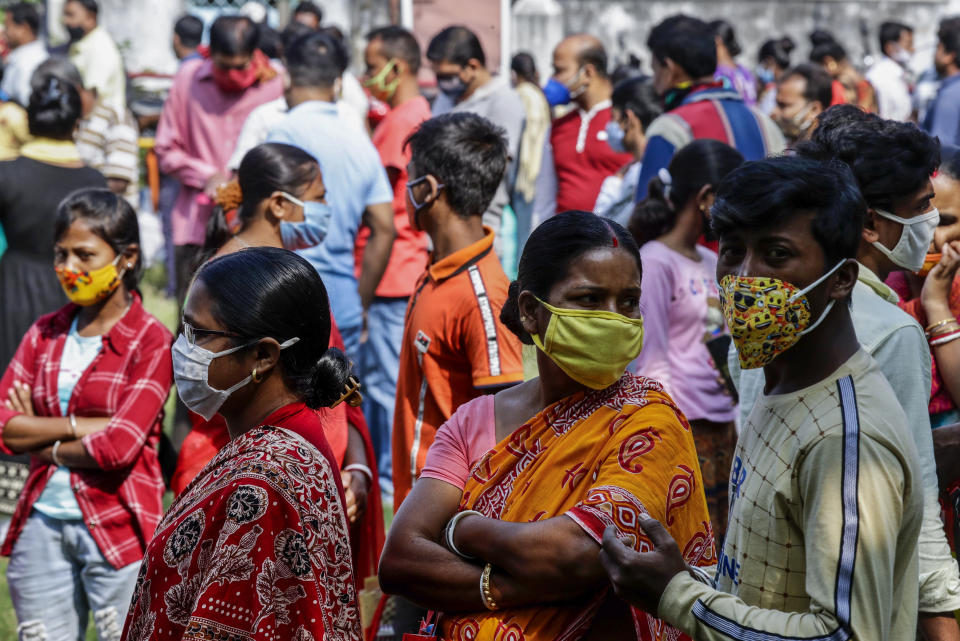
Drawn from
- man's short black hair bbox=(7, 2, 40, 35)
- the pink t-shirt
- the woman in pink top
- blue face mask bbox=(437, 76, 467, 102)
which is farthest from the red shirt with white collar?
man's short black hair bbox=(7, 2, 40, 35)

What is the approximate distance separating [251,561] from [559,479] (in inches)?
25.3

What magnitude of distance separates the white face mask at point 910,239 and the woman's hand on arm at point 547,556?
129 cm

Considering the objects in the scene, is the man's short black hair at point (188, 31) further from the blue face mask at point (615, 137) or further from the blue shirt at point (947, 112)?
the blue shirt at point (947, 112)

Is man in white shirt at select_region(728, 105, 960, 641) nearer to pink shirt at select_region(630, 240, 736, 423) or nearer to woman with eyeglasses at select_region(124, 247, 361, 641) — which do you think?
woman with eyeglasses at select_region(124, 247, 361, 641)

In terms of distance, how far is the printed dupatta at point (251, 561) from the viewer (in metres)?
2.28

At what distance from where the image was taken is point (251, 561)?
230 centimetres

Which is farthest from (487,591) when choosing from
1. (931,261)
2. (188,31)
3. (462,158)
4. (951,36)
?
(188,31)

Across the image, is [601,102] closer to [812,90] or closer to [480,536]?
[812,90]

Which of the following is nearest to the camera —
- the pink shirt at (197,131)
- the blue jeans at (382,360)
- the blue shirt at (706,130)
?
the blue shirt at (706,130)

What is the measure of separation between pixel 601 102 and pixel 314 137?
291 cm

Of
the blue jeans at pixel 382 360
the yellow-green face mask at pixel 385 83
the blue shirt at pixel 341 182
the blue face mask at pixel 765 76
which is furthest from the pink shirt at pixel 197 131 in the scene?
the blue face mask at pixel 765 76

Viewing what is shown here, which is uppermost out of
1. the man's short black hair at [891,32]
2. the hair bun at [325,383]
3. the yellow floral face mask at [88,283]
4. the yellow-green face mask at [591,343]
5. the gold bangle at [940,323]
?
the yellow-green face mask at [591,343]

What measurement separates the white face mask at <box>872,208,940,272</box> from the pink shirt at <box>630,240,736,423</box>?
1634 mm

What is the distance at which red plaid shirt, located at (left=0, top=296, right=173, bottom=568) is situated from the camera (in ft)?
13.1
